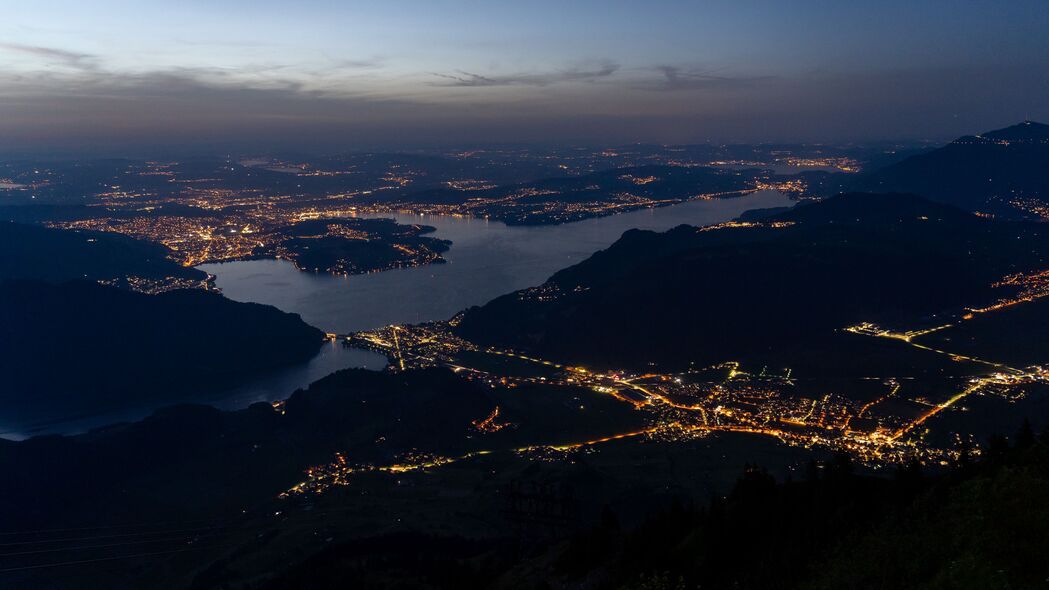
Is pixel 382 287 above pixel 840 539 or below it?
below

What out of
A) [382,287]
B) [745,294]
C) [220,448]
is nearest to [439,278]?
[382,287]

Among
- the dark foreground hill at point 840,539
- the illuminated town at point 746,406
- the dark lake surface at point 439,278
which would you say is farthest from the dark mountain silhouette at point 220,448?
the dark lake surface at point 439,278

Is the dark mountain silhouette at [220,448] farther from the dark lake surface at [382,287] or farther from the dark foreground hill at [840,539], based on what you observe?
the dark foreground hill at [840,539]

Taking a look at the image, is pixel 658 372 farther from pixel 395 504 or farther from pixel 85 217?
pixel 85 217

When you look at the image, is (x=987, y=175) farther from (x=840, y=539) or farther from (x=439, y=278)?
(x=840, y=539)

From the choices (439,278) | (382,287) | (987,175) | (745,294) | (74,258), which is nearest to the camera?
(745,294)

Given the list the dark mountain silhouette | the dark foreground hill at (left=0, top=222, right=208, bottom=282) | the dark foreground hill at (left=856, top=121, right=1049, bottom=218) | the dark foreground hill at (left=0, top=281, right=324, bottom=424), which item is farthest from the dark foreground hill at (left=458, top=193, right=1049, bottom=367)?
the dark foreground hill at (left=0, top=222, right=208, bottom=282)
